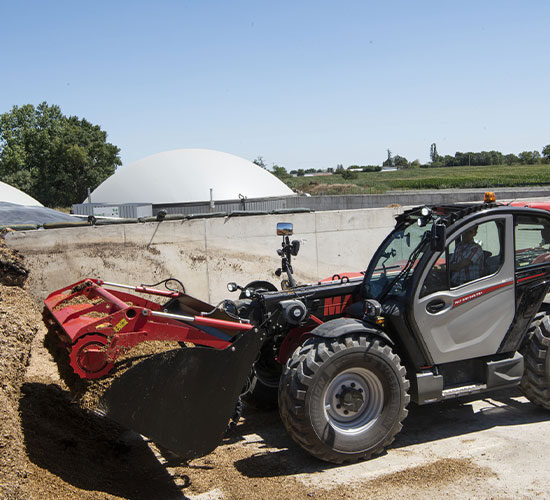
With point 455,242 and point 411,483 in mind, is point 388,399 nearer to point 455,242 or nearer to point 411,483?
point 411,483

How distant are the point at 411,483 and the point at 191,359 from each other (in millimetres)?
2014

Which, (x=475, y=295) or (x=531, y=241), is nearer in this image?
(x=475, y=295)

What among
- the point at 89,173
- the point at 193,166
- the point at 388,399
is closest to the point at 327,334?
the point at 388,399

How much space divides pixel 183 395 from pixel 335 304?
2100 mm

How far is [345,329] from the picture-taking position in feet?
16.4

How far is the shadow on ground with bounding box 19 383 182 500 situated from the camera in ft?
14.6

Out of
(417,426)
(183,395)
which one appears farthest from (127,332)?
(417,426)

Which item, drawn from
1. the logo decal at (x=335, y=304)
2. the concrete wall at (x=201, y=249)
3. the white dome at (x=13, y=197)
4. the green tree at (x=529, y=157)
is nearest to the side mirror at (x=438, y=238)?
the logo decal at (x=335, y=304)

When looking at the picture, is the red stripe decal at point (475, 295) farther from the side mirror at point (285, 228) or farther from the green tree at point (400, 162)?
the green tree at point (400, 162)

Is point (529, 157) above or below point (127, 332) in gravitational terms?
above

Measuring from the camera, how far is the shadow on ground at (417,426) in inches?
197

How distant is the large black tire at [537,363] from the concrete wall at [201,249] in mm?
6184

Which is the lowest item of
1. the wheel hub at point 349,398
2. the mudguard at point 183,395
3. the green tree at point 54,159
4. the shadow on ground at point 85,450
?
the shadow on ground at point 85,450

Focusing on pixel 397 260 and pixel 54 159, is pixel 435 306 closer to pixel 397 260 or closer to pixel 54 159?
pixel 397 260
